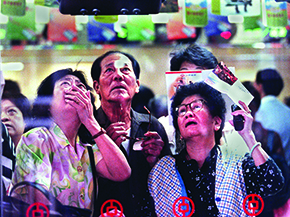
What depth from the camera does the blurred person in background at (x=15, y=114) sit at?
2.39 meters

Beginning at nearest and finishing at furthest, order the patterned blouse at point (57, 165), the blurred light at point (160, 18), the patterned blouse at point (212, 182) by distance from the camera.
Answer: the patterned blouse at point (57, 165), the patterned blouse at point (212, 182), the blurred light at point (160, 18)

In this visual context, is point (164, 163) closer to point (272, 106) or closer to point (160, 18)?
point (272, 106)

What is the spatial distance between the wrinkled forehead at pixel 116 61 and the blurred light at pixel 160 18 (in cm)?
33

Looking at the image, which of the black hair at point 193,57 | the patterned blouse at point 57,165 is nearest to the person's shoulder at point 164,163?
the patterned blouse at point 57,165

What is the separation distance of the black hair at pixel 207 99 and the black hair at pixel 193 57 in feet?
0.51

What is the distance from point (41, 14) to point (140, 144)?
42.2 inches

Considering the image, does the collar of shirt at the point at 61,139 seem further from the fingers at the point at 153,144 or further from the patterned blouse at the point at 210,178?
the patterned blouse at the point at 210,178

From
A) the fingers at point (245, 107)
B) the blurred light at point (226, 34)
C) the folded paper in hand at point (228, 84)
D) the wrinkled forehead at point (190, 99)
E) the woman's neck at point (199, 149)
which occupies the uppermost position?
the blurred light at point (226, 34)

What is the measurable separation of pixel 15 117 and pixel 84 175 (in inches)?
22.0

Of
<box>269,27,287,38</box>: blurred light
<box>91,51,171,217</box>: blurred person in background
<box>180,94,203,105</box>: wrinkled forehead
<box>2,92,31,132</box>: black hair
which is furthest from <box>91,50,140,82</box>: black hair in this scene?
<box>269,27,287,38</box>: blurred light

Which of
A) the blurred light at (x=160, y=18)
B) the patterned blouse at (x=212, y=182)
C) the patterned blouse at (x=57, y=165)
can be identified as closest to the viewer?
the patterned blouse at (x=57, y=165)

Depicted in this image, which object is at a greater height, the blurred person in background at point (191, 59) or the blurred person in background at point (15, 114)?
the blurred person in background at point (191, 59)

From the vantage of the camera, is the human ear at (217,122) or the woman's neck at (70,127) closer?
the woman's neck at (70,127)

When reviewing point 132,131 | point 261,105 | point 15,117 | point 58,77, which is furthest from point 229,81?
point 15,117
